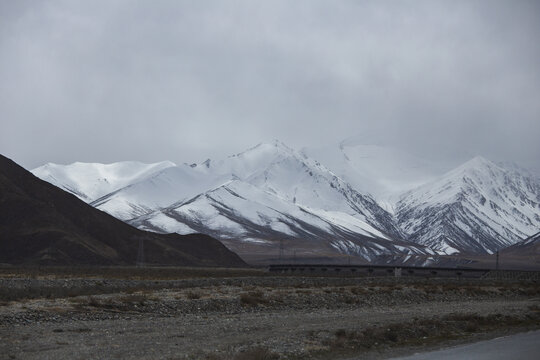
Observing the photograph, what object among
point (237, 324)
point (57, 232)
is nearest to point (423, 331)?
point (237, 324)

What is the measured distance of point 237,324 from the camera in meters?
41.9

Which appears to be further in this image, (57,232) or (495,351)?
(57,232)

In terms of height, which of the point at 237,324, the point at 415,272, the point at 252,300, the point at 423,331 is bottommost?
the point at 423,331

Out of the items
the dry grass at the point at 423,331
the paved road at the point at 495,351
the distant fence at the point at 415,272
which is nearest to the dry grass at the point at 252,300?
the dry grass at the point at 423,331

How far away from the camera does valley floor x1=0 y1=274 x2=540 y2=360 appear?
107 ft

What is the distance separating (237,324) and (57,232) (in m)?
114

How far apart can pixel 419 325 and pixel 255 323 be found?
8485 millimetres

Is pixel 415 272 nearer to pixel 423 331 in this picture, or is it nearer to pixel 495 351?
pixel 423 331

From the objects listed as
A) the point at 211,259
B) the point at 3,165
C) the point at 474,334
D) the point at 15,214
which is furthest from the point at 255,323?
the point at 211,259

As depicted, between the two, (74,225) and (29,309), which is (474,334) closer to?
(29,309)

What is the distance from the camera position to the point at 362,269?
14588cm

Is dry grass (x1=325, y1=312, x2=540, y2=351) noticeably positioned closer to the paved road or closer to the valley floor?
the valley floor

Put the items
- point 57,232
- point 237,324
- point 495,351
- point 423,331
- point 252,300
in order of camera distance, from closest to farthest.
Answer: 1. point 495,351
2. point 423,331
3. point 237,324
4. point 252,300
5. point 57,232

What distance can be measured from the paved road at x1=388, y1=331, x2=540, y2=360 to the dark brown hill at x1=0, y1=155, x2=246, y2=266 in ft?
351
